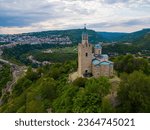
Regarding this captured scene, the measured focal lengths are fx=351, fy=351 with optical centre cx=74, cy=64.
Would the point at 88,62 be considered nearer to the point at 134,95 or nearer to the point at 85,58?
the point at 85,58

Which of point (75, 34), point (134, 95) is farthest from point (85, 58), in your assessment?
point (75, 34)

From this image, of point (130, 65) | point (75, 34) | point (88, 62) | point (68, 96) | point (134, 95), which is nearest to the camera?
point (134, 95)

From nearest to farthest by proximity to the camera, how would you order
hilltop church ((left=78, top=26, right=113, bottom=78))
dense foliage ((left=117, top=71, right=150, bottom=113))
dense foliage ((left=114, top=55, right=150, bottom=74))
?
1. dense foliage ((left=117, top=71, right=150, bottom=113))
2. hilltop church ((left=78, top=26, right=113, bottom=78))
3. dense foliage ((left=114, top=55, right=150, bottom=74))

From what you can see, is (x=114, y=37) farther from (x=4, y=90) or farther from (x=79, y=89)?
(x=79, y=89)

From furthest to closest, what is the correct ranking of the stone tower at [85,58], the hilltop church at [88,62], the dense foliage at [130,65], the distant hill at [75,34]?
→ the distant hill at [75,34] → the dense foliage at [130,65] → the stone tower at [85,58] → the hilltop church at [88,62]

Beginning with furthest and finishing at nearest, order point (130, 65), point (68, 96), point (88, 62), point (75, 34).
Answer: point (75, 34) < point (130, 65) < point (88, 62) < point (68, 96)

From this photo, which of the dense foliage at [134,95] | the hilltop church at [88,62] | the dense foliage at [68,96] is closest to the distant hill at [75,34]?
the dense foliage at [68,96]

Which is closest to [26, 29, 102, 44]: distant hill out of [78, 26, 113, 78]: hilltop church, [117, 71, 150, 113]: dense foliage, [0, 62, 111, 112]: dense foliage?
[0, 62, 111, 112]: dense foliage

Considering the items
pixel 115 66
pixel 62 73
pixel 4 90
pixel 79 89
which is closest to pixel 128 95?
pixel 79 89

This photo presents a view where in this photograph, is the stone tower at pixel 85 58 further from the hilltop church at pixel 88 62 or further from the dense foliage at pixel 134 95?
the dense foliage at pixel 134 95

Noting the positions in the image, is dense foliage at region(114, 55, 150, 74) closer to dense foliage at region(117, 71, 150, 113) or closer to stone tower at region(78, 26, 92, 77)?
stone tower at region(78, 26, 92, 77)

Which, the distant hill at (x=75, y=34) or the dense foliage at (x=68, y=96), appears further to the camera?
the distant hill at (x=75, y=34)

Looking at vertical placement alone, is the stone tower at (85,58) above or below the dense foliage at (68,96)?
above

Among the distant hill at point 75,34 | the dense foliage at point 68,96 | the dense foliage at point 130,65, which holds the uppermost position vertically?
the dense foliage at point 130,65
